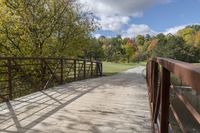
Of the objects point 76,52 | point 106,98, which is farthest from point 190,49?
point 106,98

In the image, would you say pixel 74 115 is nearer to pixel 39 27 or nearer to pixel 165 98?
pixel 165 98

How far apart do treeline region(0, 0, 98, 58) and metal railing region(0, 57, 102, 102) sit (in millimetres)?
1150

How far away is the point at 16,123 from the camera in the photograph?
4.70 m

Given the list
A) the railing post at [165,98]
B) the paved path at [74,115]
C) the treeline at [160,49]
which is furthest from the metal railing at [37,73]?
the treeline at [160,49]

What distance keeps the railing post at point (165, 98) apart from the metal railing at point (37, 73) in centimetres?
458

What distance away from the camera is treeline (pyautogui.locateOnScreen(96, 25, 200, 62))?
63.1 m

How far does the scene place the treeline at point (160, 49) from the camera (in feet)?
207

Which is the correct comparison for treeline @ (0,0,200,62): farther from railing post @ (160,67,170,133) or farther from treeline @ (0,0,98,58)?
railing post @ (160,67,170,133)

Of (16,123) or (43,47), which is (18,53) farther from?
(16,123)

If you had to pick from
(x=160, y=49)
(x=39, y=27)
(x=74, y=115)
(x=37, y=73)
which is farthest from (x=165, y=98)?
(x=160, y=49)

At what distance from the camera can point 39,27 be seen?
1372cm

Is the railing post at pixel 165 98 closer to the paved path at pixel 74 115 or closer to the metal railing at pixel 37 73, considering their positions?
the paved path at pixel 74 115

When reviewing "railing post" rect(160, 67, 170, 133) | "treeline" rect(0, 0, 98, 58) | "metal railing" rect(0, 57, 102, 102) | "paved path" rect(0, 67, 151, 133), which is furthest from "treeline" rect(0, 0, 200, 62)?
"railing post" rect(160, 67, 170, 133)

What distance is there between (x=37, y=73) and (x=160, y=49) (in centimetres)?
5761
